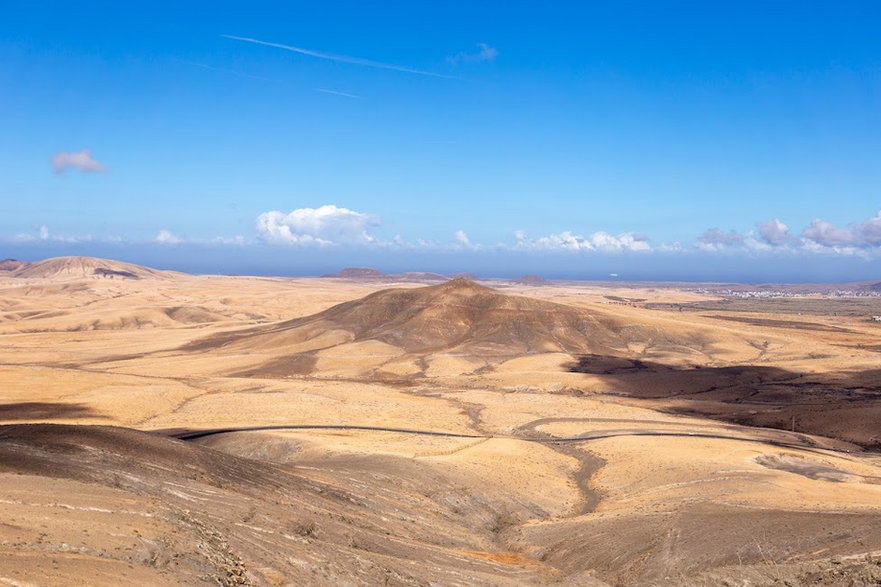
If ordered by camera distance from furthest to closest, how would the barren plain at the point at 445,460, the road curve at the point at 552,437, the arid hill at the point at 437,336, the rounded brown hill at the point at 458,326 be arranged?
the rounded brown hill at the point at 458,326
the arid hill at the point at 437,336
the road curve at the point at 552,437
the barren plain at the point at 445,460

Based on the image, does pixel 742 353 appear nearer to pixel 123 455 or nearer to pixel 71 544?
pixel 123 455

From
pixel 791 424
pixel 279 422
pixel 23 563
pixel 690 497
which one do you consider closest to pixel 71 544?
pixel 23 563

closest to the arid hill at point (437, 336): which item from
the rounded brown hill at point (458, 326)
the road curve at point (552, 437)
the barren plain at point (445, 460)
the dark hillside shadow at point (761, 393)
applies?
the rounded brown hill at point (458, 326)

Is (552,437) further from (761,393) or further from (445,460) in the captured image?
(761,393)

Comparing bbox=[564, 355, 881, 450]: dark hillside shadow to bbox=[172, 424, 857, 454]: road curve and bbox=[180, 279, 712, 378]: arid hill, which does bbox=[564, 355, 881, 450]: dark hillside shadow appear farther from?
bbox=[180, 279, 712, 378]: arid hill

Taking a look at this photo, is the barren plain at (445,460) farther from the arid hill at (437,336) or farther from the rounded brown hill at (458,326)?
the rounded brown hill at (458,326)

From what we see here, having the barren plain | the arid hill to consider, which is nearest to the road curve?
the barren plain

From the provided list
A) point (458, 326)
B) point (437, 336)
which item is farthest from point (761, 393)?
point (458, 326)
